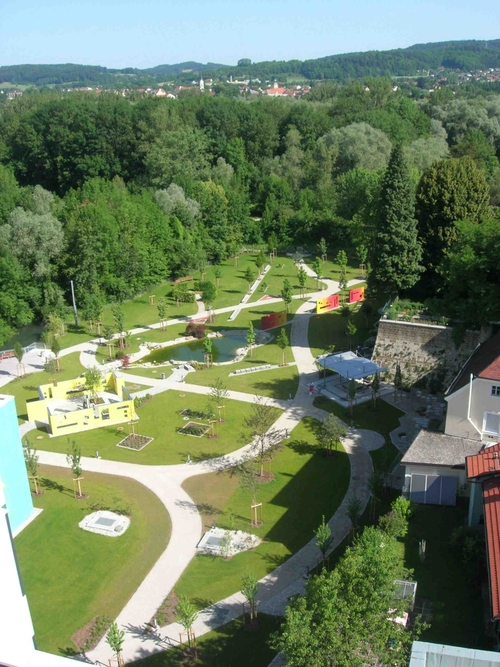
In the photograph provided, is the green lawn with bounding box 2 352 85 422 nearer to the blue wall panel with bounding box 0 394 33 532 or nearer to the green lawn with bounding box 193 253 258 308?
the blue wall panel with bounding box 0 394 33 532

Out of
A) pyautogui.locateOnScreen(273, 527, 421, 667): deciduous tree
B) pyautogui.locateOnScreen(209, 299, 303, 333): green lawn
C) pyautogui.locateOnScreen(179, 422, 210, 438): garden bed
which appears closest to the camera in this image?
pyautogui.locateOnScreen(273, 527, 421, 667): deciduous tree

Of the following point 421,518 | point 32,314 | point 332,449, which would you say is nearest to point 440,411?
point 332,449

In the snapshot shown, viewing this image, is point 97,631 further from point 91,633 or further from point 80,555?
point 80,555

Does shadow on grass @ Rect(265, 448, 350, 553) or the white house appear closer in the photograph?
shadow on grass @ Rect(265, 448, 350, 553)

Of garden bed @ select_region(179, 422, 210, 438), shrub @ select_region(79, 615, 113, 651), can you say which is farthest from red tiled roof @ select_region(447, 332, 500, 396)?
shrub @ select_region(79, 615, 113, 651)

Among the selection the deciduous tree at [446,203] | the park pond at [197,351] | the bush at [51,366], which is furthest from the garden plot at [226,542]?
the deciduous tree at [446,203]

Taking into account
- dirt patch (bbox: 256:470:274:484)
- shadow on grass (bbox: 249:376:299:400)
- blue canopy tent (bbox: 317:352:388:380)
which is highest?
blue canopy tent (bbox: 317:352:388:380)

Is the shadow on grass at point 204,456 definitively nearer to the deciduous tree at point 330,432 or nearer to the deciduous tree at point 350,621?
the deciduous tree at point 330,432
